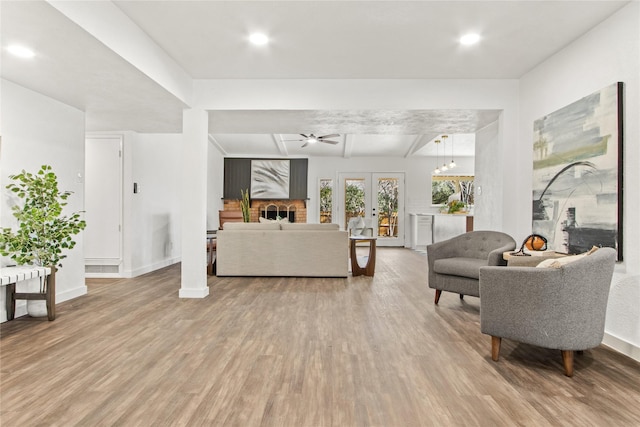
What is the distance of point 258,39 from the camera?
3363mm

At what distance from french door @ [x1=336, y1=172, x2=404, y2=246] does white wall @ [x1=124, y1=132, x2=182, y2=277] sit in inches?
193

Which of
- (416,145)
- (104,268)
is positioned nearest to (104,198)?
(104,268)

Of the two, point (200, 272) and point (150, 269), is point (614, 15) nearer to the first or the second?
point (200, 272)

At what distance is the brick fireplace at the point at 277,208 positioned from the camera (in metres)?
10.8

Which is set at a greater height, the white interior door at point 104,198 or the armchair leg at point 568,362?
the white interior door at point 104,198

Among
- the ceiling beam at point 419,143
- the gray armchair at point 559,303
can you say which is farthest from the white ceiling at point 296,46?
the ceiling beam at point 419,143

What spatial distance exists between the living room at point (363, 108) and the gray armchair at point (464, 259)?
0.38m

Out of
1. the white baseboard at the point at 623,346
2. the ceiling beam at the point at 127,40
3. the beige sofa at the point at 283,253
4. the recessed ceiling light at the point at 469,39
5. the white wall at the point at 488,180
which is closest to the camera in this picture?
the ceiling beam at the point at 127,40

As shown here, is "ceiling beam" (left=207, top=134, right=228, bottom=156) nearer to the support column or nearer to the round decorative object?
the support column

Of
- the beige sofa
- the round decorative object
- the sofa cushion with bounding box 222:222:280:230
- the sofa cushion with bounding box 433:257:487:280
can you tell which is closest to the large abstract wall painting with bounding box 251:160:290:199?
the sofa cushion with bounding box 222:222:280:230

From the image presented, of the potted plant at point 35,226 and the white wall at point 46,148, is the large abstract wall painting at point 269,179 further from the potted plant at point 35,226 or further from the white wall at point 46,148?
the potted plant at point 35,226

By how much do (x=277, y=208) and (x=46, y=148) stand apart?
22.9ft

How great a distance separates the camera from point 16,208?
3.62 m

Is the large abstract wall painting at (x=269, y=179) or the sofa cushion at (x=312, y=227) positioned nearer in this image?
the sofa cushion at (x=312, y=227)
